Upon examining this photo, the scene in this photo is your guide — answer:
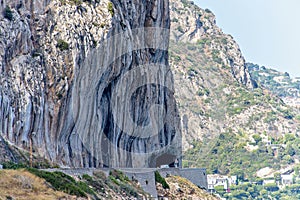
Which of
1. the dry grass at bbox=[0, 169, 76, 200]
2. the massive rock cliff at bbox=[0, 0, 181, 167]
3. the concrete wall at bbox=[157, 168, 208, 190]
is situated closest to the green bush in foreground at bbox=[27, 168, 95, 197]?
the dry grass at bbox=[0, 169, 76, 200]

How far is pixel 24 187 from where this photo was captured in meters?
43.8

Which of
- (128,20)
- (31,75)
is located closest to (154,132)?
(128,20)

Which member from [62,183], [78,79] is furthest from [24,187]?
[78,79]

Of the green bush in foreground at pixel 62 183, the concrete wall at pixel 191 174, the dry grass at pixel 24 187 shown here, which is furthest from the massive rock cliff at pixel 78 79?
the dry grass at pixel 24 187

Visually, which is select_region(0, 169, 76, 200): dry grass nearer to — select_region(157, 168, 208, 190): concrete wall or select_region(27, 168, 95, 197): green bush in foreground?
select_region(27, 168, 95, 197): green bush in foreground

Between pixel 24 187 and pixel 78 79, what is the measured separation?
83.0ft

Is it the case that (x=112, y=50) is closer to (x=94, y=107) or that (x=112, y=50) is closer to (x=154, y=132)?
(x=94, y=107)

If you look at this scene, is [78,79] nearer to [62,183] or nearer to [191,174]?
[191,174]

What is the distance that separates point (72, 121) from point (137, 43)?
15446 mm

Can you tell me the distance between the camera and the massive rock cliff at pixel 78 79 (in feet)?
207

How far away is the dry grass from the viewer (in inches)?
1677

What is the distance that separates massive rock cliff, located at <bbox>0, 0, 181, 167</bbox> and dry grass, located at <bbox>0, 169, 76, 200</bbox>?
1488cm

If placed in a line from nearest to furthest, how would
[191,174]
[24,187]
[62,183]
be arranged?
[24,187] → [62,183] → [191,174]

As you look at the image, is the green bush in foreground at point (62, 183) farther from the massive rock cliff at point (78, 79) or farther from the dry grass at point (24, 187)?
the massive rock cliff at point (78, 79)
